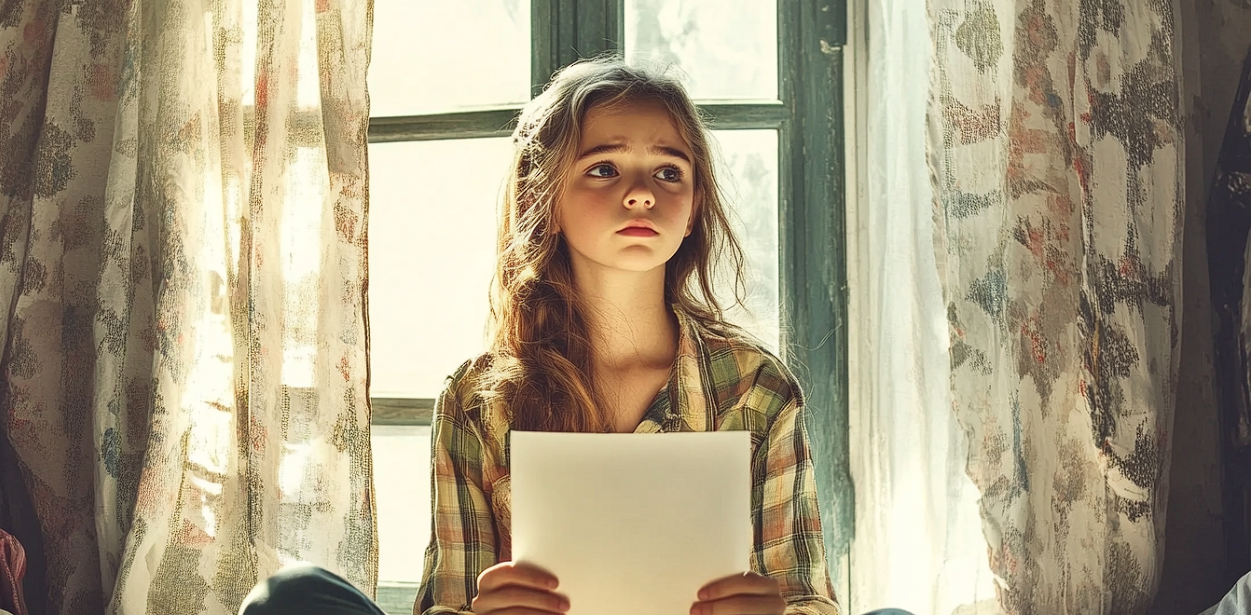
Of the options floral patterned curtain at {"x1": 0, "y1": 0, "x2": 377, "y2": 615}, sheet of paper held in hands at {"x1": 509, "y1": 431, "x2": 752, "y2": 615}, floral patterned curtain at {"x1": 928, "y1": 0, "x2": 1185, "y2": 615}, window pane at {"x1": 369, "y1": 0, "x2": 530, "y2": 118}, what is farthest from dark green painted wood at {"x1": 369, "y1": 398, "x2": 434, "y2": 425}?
floral patterned curtain at {"x1": 928, "y1": 0, "x2": 1185, "y2": 615}

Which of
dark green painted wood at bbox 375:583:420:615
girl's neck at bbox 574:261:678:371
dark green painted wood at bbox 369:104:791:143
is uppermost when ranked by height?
dark green painted wood at bbox 369:104:791:143

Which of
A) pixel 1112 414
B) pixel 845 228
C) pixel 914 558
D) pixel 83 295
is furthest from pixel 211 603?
pixel 1112 414

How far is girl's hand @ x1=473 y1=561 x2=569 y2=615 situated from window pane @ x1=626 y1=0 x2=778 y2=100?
883 mm

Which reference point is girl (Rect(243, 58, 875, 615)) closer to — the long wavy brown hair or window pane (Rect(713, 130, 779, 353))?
A: the long wavy brown hair

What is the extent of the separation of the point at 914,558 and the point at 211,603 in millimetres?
994

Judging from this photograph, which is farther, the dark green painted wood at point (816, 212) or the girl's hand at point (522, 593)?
the dark green painted wood at point (816, 212)

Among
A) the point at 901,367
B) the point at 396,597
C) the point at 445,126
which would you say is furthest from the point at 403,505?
the point at 901,367

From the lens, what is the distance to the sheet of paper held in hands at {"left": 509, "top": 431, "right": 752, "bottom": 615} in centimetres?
96

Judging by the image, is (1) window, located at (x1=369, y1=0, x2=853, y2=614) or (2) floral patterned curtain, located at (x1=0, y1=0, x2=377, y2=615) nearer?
(2) floral patterned curtain, located at (x1=0, y1=0, x2=377, y2=615)

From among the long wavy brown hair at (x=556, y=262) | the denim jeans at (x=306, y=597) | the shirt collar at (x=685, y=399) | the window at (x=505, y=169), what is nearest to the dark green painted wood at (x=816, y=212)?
the window at (x=505, y=169)

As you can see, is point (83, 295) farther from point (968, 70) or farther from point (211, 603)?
point (968, 70)

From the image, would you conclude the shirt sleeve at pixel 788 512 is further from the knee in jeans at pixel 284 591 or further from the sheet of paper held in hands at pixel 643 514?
the knee in jeans at pixel 284 591

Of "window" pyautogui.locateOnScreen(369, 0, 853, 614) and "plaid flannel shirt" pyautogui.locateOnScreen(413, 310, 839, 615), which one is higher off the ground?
"window" pyautogui.locateOnScreen(369, 0, 853, 614)

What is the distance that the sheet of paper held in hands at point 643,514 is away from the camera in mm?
960
